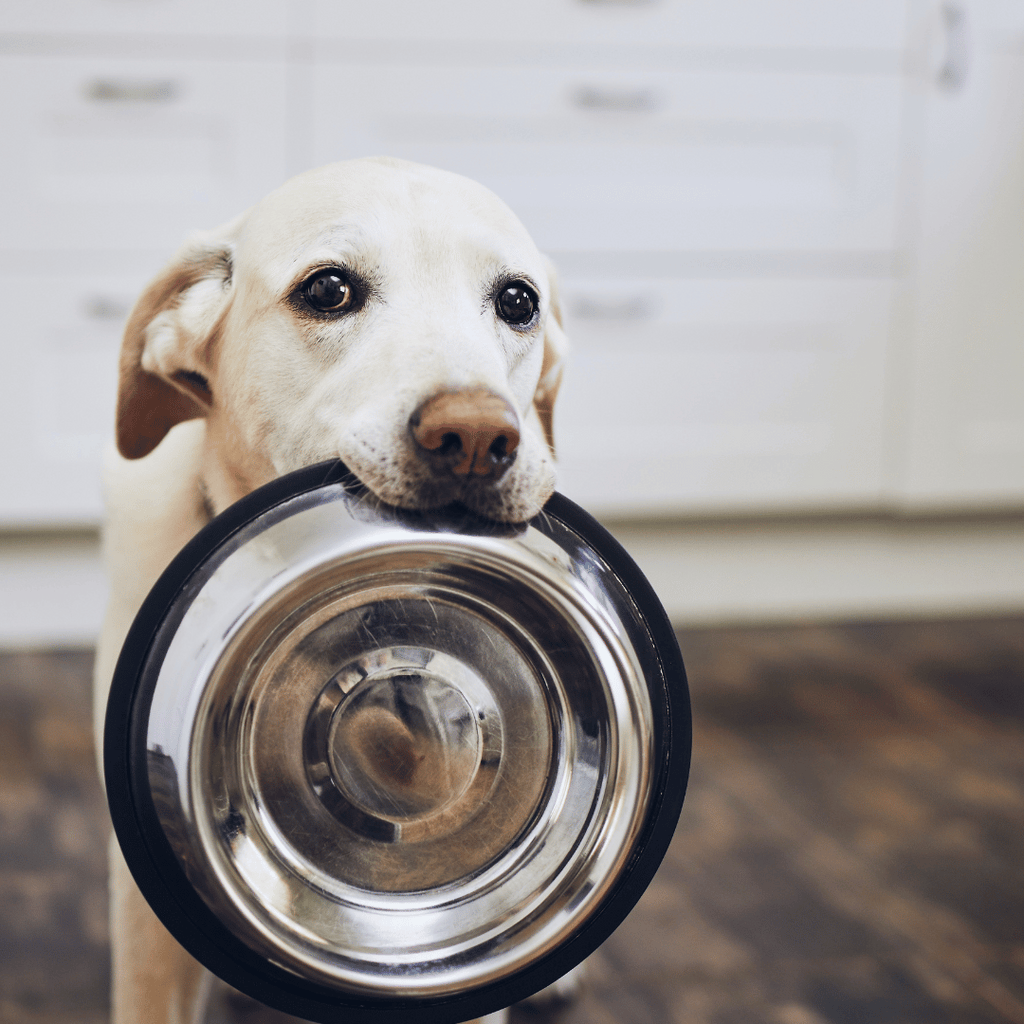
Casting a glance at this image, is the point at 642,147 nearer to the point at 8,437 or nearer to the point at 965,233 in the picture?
the point at 965,233

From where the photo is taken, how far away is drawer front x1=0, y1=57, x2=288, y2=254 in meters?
1.54

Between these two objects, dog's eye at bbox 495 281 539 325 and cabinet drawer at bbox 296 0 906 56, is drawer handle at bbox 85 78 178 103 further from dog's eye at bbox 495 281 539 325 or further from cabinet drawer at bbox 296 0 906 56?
dog's eye at bbox 495 281 539 325

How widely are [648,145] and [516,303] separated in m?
1.20

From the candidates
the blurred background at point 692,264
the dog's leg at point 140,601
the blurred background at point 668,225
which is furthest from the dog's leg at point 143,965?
the blurred background at point 668,225

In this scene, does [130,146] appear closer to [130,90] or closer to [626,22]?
[130,90]

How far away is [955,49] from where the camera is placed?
66.8 inches

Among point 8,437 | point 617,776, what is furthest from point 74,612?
point 617,776

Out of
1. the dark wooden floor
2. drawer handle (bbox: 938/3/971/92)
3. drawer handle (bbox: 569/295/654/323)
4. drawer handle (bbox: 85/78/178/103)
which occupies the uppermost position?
drawer handle (bbox: 938/3/971/92)

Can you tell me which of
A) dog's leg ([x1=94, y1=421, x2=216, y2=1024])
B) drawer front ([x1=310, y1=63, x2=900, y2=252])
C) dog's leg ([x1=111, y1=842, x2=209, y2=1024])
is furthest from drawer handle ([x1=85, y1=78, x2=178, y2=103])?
dog's leg ([x1=111, y1=842, x2=209, y2=1024])

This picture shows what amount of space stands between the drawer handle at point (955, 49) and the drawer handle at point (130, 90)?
122cm

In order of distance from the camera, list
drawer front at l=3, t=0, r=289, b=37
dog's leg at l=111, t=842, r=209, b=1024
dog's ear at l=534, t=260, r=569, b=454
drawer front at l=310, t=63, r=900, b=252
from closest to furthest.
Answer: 1. dog's leg at l=111, t=842, r=209, b=1024
2. dog's ear at l=534, t=260, r=569, b=454
3. drawer front at l=3, t=0, r=289, b=37
4. drawer front at l=310, t=63, r=900, b=252

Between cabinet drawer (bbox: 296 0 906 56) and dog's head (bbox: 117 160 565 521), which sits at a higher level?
cabinet drawer (bbox: 296 0 906 56)

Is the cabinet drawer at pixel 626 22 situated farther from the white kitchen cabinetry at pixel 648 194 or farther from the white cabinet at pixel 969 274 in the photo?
the white cabinet at pixel 969 274

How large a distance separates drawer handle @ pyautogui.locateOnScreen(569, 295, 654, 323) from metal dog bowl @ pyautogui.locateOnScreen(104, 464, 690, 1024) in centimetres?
127
